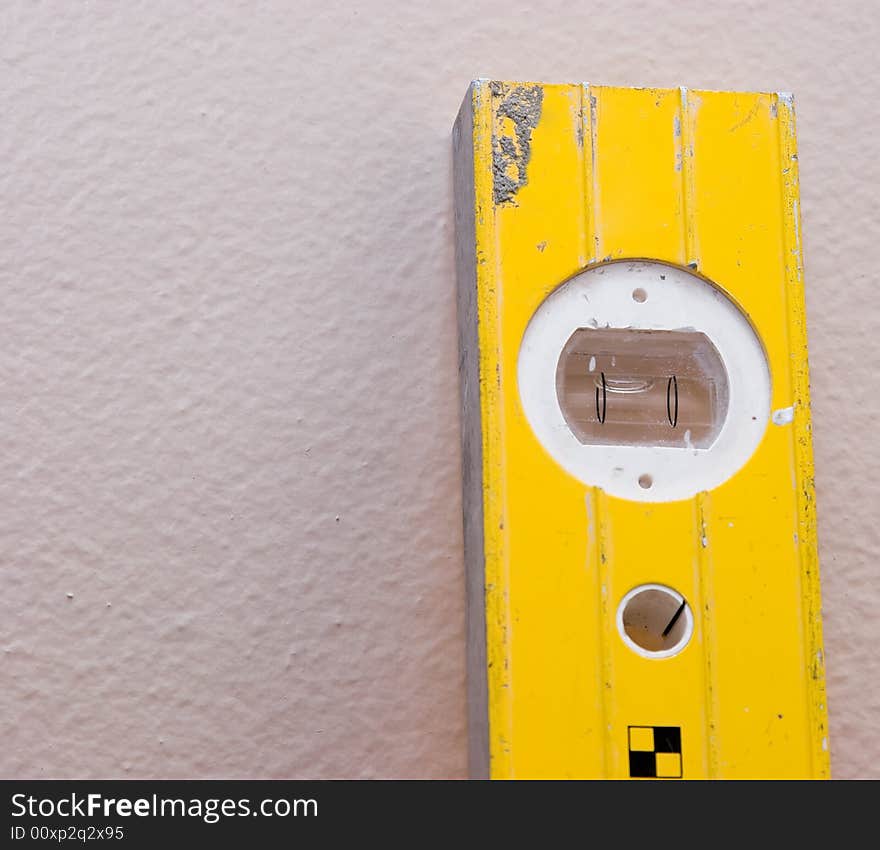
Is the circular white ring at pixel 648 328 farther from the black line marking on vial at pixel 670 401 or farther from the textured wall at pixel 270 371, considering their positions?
the textured wall at pixel 270 371

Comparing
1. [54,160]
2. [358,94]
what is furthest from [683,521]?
[54,160]

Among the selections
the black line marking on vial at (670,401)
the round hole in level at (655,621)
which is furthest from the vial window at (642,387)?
the round hole in level at (655,621)

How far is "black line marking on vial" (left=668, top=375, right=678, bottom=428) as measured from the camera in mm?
1246

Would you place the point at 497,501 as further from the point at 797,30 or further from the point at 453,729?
the point at 797,30

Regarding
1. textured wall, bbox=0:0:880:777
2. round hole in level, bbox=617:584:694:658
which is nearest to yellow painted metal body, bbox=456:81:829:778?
round hole in level, bbox=617:584:694:658

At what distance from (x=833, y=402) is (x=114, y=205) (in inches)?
29.3

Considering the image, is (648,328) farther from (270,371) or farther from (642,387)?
(270,371)

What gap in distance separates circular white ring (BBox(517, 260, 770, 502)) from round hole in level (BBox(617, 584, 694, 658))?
8cm

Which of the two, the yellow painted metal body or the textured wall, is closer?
the yellow painted metal body

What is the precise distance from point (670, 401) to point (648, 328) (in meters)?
0.07

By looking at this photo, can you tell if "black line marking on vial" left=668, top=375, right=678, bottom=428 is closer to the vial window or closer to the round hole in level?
the vial window

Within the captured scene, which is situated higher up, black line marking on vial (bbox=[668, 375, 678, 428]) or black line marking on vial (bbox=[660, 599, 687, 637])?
black line marking on vial (bbox=[668, 375, 678, 428])

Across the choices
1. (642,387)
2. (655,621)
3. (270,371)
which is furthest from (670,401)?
(270,371)

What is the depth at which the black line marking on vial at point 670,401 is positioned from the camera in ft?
4.09
